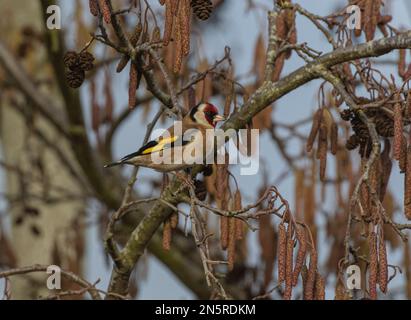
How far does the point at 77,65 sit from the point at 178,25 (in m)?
0.42

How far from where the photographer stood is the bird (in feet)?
9.78

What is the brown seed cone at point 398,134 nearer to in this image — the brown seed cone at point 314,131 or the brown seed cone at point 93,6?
the brown seed cone at point 314,131

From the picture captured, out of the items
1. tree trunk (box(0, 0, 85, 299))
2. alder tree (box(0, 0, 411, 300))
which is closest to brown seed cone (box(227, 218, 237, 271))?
alder tree (box(0, 0, 411, 300))

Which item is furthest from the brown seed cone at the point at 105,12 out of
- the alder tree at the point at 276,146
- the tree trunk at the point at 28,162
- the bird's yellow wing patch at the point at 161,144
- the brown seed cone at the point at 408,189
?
the tree trunk at the point at 28,162

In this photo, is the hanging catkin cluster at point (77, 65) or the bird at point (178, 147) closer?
the hanging catkin cluster at point (77, 65)

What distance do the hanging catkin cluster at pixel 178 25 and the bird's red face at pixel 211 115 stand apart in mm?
864

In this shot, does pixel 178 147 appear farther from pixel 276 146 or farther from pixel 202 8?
pixel 276 146

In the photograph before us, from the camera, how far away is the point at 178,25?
2.47 metres

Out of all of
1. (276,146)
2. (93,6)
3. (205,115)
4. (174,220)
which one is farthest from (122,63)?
(276,146)

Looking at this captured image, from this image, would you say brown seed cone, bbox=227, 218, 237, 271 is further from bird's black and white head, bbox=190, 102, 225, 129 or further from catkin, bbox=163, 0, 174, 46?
catkin, bbox=163, 0, 174, 46

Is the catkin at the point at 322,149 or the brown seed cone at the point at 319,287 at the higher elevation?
the catkin at the point at 322,149

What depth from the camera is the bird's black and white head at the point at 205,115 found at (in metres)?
3.21
